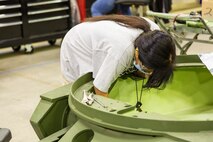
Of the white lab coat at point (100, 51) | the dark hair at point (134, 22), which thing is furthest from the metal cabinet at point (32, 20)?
the dark hair at point (134, 22)

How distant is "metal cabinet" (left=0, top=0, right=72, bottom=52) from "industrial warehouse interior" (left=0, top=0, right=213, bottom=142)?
0.10 ft

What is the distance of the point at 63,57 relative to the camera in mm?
2684

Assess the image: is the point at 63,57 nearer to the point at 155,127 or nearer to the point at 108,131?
the point at 108,131

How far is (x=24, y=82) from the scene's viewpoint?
4.57 meters

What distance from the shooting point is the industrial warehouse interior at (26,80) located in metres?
3.45

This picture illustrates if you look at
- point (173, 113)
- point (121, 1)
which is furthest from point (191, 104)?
point (121, 1)

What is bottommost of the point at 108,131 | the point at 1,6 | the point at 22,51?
the point at 22,51

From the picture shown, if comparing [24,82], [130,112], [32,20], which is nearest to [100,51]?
[130,112]

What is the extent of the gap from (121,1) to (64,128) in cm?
266

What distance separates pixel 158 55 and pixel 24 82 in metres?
2.89

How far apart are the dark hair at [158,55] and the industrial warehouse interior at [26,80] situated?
1.06m

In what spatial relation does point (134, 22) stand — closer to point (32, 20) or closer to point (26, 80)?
point (26, 80)

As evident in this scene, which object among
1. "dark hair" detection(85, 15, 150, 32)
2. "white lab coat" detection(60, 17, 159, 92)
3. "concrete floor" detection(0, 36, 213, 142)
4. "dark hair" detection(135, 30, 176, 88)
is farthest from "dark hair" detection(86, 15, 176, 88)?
"concrete floor" detection(0, 36, 213, 142)

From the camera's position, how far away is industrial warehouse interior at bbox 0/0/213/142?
3.45 meters
